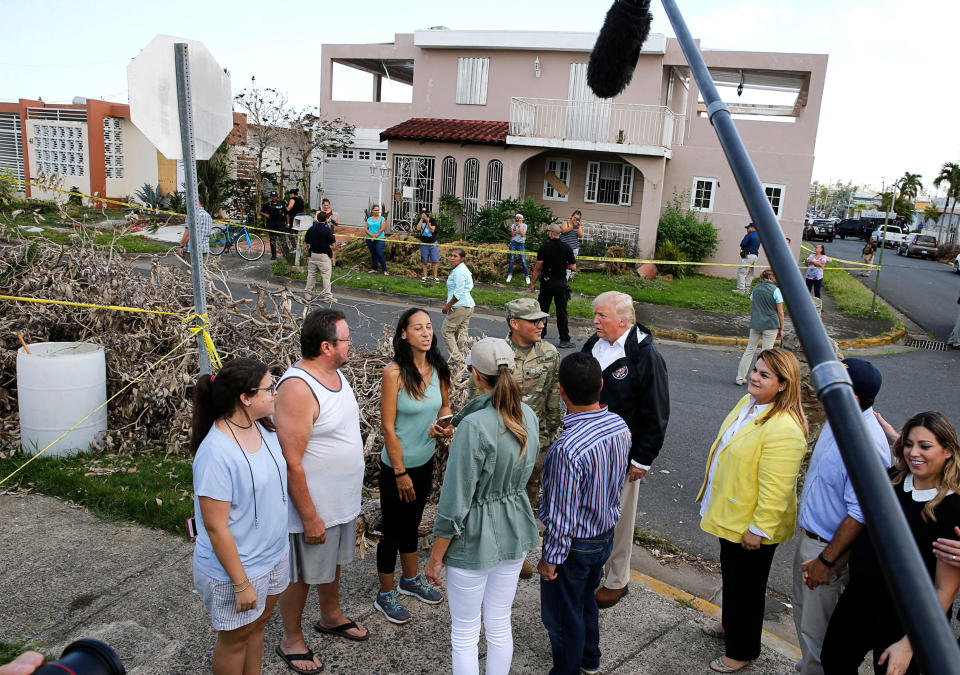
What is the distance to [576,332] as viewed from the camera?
13133 mm

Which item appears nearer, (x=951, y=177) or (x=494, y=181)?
(x=494, y=181)

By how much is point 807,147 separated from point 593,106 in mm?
6379

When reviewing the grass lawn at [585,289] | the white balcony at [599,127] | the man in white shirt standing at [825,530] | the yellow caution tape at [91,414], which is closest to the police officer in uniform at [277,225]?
the grass lawn at [585,289]

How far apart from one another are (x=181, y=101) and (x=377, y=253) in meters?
13.6

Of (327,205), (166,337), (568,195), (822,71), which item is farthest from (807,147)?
(166,337)

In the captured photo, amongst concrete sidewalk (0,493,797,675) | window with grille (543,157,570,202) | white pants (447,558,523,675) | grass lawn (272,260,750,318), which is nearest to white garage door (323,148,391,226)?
window with grille (543,157,570,202)

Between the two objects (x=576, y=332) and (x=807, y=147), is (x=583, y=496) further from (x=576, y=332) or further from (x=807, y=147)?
(x=807, y=147)

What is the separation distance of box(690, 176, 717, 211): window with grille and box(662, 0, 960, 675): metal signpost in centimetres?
2145

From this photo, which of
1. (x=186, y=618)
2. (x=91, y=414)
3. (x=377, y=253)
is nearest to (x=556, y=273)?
(x=91, y=414)

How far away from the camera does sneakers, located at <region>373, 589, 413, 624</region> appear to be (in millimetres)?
4062

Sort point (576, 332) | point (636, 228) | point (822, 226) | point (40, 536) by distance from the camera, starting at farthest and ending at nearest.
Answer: point (822, 226) < point (636, 228) < point (576, 332) < point (40, 536)

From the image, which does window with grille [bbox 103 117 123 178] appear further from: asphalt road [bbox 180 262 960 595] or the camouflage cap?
the camouflage cap

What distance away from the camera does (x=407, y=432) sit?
3.98m

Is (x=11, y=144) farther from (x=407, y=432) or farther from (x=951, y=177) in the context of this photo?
(x=951, y=177)
